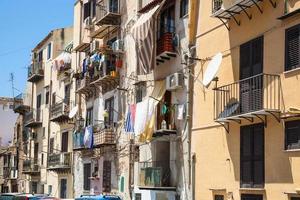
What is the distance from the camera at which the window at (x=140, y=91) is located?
93.1 feet

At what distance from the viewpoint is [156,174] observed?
2505cm

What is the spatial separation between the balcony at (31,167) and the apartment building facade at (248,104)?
25.2 metres

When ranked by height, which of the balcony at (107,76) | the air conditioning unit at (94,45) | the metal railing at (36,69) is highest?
the metal railing at (36,69)

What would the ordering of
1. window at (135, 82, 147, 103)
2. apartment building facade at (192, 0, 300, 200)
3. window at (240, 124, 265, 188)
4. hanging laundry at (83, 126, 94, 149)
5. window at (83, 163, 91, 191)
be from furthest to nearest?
window at (83, 163, 91, 191) → hanging laundry at (83, 126, 94, 149) → window at (135, 82, 147, 103) → window at (240, 124, 265, 188) → apartment building facade at (192, 0, 300, 200)

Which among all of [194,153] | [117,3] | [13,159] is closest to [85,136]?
[117,3]

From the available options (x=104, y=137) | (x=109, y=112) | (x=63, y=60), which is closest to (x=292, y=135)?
(x=104, y=137)

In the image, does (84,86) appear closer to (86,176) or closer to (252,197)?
(86,176)

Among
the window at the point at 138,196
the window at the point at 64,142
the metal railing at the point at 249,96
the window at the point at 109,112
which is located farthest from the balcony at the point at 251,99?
the window at the point at 64,142

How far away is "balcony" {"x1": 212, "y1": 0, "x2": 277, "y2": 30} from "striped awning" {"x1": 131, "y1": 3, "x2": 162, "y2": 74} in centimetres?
448

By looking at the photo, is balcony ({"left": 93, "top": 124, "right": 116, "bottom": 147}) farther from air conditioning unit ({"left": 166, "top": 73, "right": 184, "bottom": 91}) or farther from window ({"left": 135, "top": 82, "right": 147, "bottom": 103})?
air conditioning unit ({"left": 166, "top": 73, "right": 184, "bottom": 91})

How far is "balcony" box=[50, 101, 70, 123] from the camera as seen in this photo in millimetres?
39659

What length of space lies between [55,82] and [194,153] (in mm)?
23141

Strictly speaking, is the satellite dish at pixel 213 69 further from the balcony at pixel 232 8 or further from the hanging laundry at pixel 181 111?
the hanging laundry at pixel 181 111

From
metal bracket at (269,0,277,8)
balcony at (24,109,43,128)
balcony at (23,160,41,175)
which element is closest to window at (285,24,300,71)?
metal bracket at (269,0,277,8)
